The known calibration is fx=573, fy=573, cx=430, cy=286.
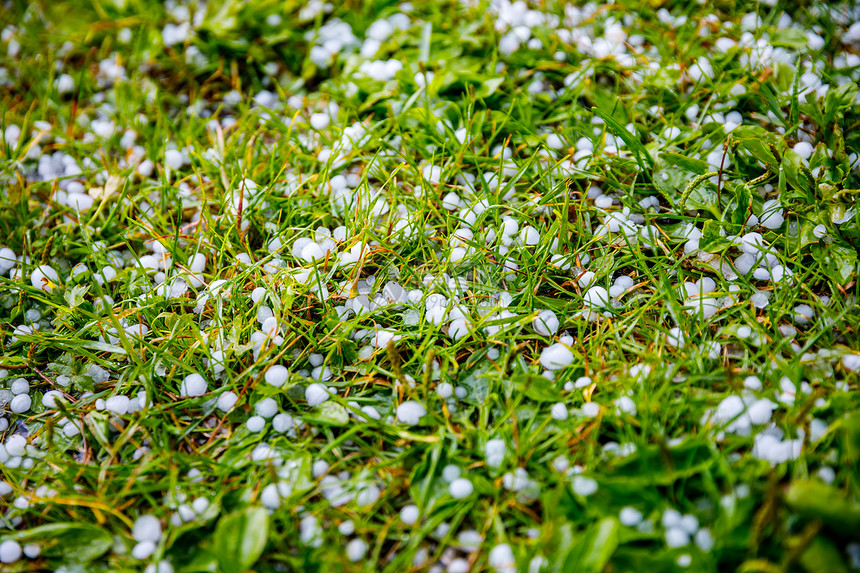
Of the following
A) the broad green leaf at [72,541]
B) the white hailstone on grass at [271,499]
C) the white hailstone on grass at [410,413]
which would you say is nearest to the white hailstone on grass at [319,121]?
the white hailstone on grass at [410,413]

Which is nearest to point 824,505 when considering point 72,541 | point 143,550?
point 143,550

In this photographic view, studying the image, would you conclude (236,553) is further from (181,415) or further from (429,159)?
(429,159)

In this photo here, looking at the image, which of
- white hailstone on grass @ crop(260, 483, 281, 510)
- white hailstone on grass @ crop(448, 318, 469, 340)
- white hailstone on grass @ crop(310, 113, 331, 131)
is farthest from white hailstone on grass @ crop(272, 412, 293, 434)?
white hailstone on grass @ crop(310, 113, 331, 131)

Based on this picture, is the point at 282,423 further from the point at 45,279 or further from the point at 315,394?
the point at 45,279

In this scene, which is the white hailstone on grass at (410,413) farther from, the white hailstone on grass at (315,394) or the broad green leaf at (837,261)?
the broad green leaf at (837,261)

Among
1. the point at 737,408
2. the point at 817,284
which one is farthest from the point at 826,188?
the point at 737,408
